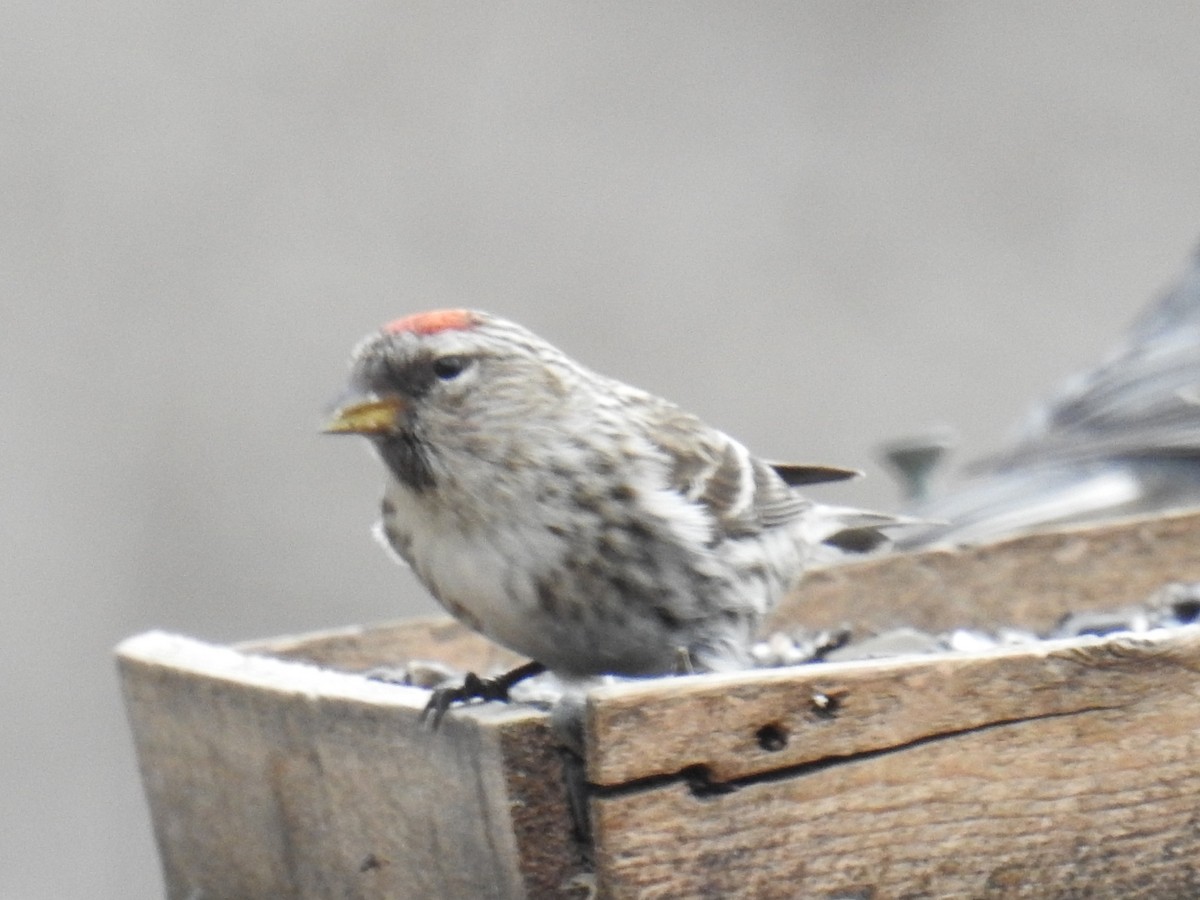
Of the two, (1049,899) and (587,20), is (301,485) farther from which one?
(1049,899)

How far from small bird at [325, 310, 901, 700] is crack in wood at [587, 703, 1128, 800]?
61 cm

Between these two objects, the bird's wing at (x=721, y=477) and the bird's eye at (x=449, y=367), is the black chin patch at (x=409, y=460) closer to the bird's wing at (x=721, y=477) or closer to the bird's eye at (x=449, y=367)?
the bird's eye at (x=449, y=367)

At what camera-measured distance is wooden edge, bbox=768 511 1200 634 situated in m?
3.55

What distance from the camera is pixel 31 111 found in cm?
640

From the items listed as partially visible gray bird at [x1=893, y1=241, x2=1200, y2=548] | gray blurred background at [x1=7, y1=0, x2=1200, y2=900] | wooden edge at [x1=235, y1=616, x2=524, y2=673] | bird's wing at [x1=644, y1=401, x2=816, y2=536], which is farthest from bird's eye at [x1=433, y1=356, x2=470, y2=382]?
gray blurred background at [x1=7, y1=0, x2=1200, y2=900]

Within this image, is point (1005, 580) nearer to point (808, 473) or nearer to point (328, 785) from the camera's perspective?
point (808, 473)

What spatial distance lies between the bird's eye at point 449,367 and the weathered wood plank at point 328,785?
395 millimetres

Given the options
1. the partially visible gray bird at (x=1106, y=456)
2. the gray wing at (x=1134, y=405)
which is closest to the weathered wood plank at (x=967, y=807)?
the partially visible gray bird at (x=1106, y=456)

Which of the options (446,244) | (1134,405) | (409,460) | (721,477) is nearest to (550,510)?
(409,460)

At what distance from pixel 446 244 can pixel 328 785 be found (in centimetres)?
415

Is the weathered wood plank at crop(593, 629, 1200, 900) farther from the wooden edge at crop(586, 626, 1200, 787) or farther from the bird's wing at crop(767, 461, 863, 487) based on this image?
the bird's wing at crop(767, 461, 863, 487)

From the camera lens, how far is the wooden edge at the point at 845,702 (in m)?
2.12

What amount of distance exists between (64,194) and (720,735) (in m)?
4.52

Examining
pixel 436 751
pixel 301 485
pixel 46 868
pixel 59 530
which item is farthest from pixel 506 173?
pixel 436 751
